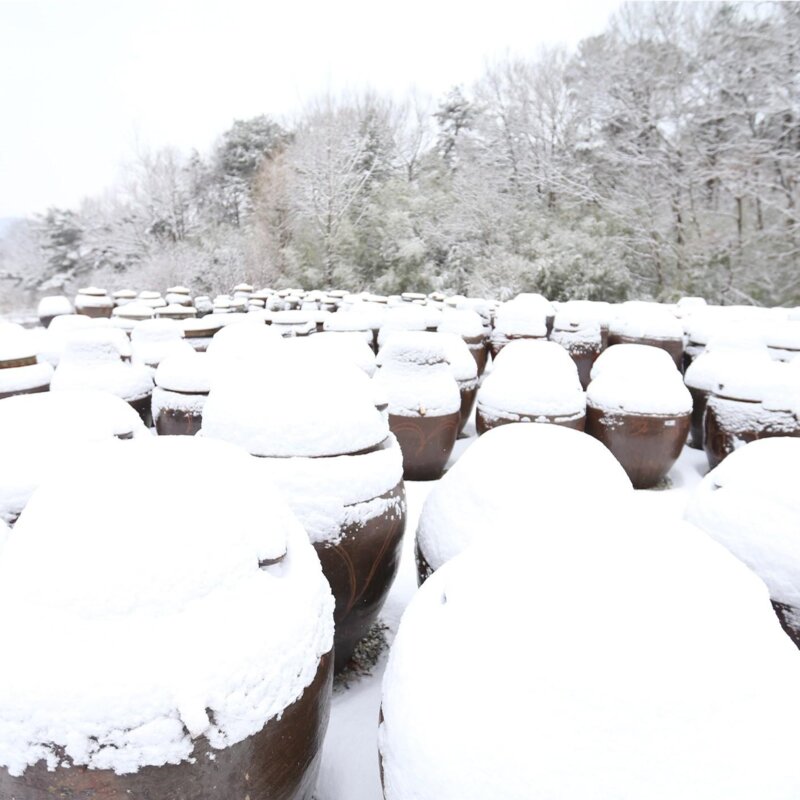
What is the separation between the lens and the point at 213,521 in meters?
1.61

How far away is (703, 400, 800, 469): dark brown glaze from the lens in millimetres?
5020

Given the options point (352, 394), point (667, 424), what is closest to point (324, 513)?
point (352, 394)

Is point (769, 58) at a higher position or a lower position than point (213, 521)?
higher

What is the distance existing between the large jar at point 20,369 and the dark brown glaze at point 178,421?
1015 millimetres

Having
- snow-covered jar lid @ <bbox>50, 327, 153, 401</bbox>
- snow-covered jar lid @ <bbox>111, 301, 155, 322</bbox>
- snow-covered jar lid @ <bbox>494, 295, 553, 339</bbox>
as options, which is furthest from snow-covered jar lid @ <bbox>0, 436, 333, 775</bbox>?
snow-covered jar lid @ <bbox>111, 301, 155, 322</bbox>

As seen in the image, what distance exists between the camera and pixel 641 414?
5492mm

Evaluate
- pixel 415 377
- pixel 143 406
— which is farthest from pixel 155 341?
pixel 415 377

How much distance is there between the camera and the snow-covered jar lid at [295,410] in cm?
248

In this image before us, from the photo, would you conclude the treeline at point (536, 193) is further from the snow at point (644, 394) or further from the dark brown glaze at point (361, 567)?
the dark brown glaze at point (361, 567)

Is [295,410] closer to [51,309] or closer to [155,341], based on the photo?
[155,341]

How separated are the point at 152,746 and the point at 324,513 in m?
1.09

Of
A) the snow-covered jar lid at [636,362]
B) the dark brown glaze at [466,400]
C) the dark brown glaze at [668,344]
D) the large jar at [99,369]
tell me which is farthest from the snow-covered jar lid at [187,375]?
the dark brown glaze at [668,344]

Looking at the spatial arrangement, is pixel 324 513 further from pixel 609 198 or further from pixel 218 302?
pixel 609 198

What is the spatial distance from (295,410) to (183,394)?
9.29 ft
